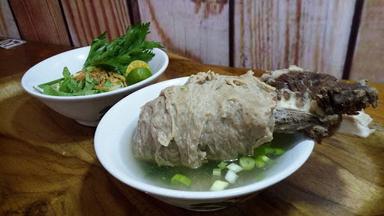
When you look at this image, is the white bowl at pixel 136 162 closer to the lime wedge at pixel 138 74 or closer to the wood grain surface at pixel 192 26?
the lime wedge at pixel 138 74

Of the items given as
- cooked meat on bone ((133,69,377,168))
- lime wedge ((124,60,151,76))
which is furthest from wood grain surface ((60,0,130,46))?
cooked meat on bone ((133,69,377,168))

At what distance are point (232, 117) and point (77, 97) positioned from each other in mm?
471

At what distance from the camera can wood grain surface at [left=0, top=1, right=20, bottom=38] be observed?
1.92 m

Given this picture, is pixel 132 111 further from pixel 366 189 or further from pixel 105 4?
pixel 105 4

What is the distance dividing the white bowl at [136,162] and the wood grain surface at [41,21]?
1058mm

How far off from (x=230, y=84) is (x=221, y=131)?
0.38ft

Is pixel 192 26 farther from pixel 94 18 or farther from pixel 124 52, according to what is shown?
pixel 94 18

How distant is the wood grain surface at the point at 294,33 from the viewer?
112 cm

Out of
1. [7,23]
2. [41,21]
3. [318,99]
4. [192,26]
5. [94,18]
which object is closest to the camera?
[318,99]

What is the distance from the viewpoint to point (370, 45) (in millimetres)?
1121

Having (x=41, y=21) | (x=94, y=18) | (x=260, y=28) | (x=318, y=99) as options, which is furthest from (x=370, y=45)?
(x=41, y=21)

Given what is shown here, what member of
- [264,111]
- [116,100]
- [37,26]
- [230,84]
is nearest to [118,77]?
[116,100]

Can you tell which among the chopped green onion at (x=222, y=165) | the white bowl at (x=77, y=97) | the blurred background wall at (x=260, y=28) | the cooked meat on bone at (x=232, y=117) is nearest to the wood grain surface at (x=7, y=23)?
the blurred background wall at (x=260, y=28)

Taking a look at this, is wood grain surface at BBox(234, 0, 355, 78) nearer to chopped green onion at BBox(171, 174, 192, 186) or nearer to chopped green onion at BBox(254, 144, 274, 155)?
chopped green onion at BBox(254, 144, 274, 155)
